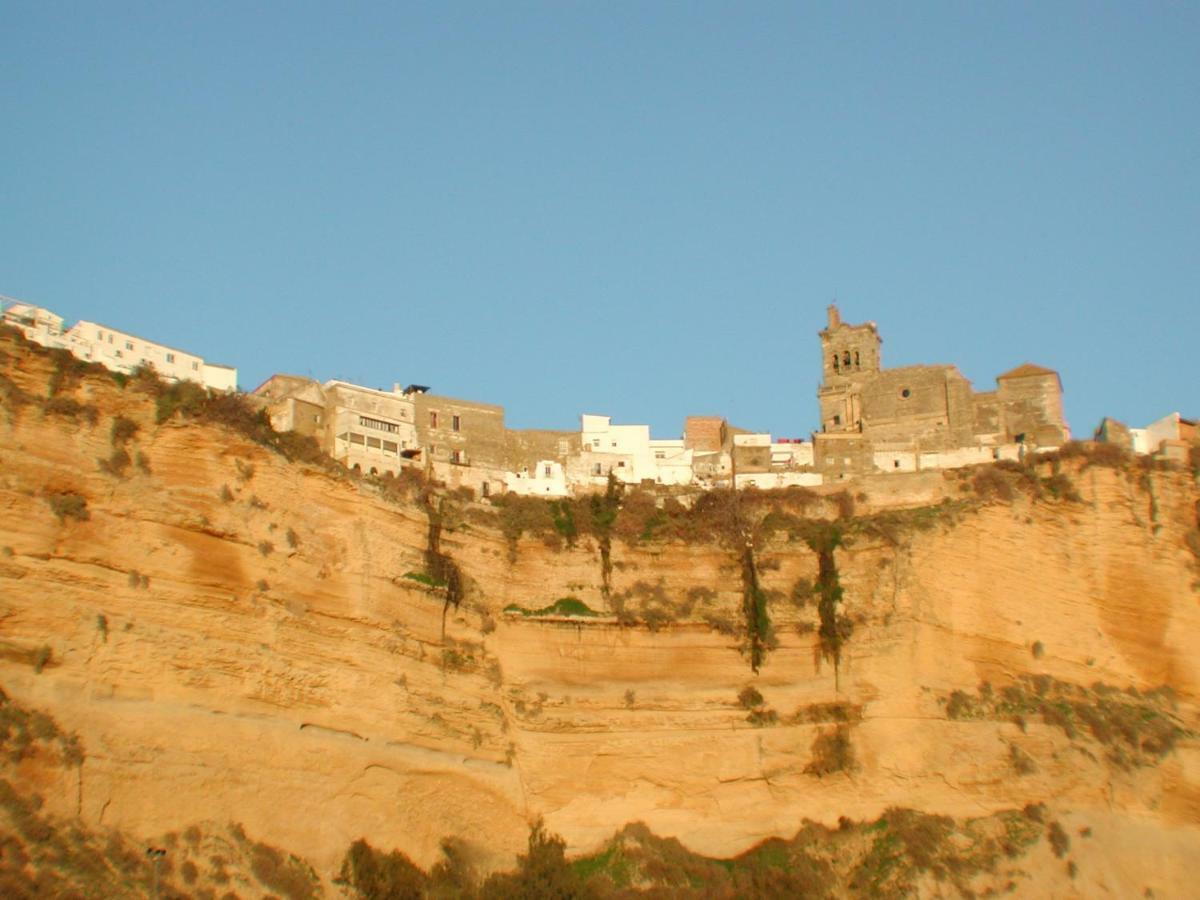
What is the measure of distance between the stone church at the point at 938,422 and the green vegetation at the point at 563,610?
403 inches

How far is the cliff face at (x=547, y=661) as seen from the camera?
1070 inches

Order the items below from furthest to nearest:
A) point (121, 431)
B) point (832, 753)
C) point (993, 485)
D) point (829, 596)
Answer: point (993, 485) → point (829, 596) → point (832, 753) → point (121, 431)

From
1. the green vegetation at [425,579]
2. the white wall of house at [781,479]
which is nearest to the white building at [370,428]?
the green vegetation at [425,579]

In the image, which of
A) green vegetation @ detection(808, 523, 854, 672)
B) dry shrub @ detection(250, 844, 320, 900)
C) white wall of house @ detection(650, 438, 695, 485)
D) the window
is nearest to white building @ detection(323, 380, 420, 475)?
the window

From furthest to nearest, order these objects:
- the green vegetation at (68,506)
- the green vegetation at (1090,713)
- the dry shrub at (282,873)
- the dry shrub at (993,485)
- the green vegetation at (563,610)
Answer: the dry shrub at (993,485)
the green vegetation at (563,610)
the green vegetation at (1090,713)
the green vegetation at (68,506)
the dry shrub at (282,873)

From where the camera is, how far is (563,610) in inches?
1398

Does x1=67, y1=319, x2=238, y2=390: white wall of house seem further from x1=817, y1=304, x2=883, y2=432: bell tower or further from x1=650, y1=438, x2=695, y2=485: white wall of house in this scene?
x1=817, y1=304, x2=883, y2=432: bell tower

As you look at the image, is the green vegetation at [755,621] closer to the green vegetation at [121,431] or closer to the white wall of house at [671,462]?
the white wall of house at [671,462]

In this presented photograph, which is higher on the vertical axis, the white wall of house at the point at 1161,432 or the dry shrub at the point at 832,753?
the white wall of house at the point at 1161,432

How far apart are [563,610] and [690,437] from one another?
1213 cm

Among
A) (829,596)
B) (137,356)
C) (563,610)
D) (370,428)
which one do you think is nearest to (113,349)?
(137,356)

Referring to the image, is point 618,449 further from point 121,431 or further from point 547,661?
point 121,431

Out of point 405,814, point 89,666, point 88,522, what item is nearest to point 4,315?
point 88,522

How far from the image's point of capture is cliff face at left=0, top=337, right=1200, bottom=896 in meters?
27.2
